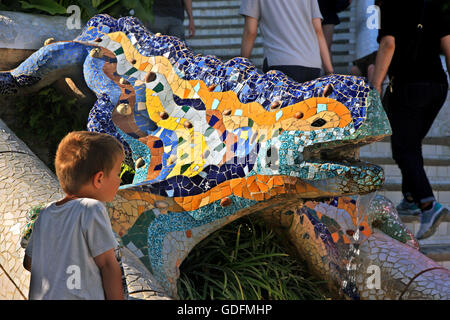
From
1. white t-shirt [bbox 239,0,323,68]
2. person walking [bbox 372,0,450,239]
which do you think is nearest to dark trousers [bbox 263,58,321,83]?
white t-shirt [bbox 239,0,323,68]

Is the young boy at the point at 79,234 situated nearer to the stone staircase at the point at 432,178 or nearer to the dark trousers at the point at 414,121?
the dark trousers at the point at 414,121

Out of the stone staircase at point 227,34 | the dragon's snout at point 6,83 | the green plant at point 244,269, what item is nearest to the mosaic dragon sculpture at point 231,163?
the green plant at point 244,269

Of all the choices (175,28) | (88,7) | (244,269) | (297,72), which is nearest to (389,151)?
(297,72)

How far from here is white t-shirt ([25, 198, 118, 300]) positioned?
6.35ft

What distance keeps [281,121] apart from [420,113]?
194 centimetres

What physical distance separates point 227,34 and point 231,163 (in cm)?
500

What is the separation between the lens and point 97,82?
3.76m

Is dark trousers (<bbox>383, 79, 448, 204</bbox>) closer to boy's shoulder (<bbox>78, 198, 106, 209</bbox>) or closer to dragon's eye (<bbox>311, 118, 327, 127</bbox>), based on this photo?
dragon's eye (<bbox>311, 118, 327, 127</bbox>)

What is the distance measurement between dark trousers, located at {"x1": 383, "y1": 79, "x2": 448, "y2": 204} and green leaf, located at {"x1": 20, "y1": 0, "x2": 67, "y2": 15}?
2.53 meters

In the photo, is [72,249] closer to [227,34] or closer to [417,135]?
[417,135]

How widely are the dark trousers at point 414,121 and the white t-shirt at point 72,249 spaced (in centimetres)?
298

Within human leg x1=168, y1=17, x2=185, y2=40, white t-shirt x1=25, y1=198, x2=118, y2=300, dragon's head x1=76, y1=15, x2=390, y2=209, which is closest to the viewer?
white t-shirt x1=25, y1=198, x2=118, y2=300

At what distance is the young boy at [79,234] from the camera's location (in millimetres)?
1937

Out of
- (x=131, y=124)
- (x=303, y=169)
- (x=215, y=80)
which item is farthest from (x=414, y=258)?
(x=131, y=124)
